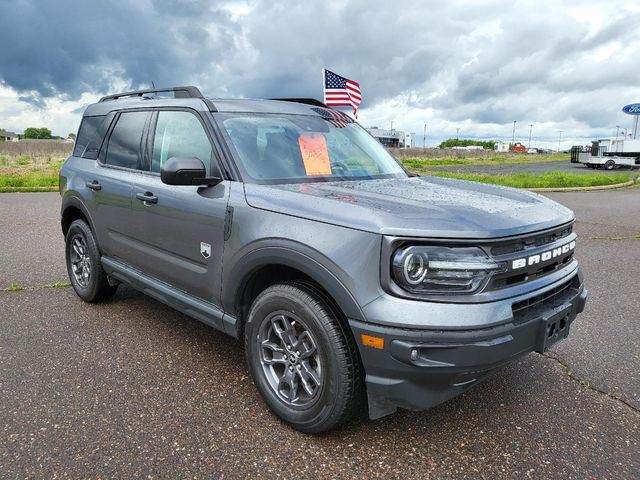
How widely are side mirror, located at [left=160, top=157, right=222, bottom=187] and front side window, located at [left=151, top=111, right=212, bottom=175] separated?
288 mm

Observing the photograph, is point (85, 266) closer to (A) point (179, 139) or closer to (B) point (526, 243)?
(A) point (179, 139)

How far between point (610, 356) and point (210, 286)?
2921 mm

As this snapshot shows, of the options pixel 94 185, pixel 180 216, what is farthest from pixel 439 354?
pixel 94 185

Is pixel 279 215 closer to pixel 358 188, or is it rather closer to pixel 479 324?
pixel 358 188

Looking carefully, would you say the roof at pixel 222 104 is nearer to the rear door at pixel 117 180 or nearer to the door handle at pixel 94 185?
the rear door at pixel 117 180

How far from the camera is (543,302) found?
2684mm

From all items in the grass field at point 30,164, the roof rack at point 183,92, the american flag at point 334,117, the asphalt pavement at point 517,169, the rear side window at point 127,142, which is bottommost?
the asphalt pavement at point 517,169

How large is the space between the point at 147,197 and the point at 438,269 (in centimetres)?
225

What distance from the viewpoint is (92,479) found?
93.2 inches

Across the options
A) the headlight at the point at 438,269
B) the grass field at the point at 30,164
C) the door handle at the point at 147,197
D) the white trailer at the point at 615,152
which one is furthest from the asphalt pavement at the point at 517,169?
the headlight at the point at 438,269

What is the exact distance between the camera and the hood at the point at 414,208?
2305 millimetres

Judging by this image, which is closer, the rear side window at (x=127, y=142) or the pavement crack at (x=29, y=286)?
the rear side window at (x=127, y=142)

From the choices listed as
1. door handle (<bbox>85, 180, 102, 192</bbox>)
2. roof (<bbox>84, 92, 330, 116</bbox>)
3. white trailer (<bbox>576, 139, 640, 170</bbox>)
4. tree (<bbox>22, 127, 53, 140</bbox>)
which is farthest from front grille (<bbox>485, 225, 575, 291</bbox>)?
tree (<bbox>22, 127, 53, 140</bbox>)

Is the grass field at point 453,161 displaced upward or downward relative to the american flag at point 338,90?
downward
